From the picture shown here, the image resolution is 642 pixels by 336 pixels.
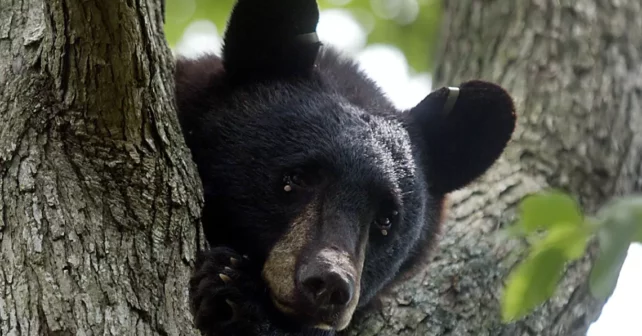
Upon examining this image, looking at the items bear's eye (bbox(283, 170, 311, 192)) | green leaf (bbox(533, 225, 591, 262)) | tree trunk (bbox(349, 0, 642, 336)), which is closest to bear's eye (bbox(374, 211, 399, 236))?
bear's eye (bbox(283, 170, 311, 192))

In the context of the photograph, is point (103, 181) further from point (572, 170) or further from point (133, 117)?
point (572, 170)

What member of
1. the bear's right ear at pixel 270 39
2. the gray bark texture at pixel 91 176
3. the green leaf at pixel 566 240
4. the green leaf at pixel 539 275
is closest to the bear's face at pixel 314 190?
the bear's right ear at pixel 270 39

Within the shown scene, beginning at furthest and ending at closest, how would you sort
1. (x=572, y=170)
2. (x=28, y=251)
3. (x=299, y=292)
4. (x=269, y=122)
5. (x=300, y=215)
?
(x=572, y=170)
(x=269, y=122)
(x=300, y=215)
(x=299, y=292)
(x=28, y=251)

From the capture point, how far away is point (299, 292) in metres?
4.24

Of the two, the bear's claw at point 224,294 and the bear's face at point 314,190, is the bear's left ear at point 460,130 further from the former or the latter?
the bear's claw at point 224,294

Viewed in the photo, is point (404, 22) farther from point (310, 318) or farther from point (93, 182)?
point (93, 182)

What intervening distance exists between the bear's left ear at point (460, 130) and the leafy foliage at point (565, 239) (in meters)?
2.92

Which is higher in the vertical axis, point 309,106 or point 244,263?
point 309,106

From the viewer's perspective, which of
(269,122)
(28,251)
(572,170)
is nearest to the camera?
(28,251)

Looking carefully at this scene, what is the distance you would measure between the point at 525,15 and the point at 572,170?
1.44 m

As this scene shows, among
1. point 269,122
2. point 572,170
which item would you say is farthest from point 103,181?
point 572,170

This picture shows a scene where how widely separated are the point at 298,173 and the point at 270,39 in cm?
82

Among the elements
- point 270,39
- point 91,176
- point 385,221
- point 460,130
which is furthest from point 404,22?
point 91,176

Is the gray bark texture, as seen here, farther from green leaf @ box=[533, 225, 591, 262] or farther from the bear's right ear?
the bear's right ear
